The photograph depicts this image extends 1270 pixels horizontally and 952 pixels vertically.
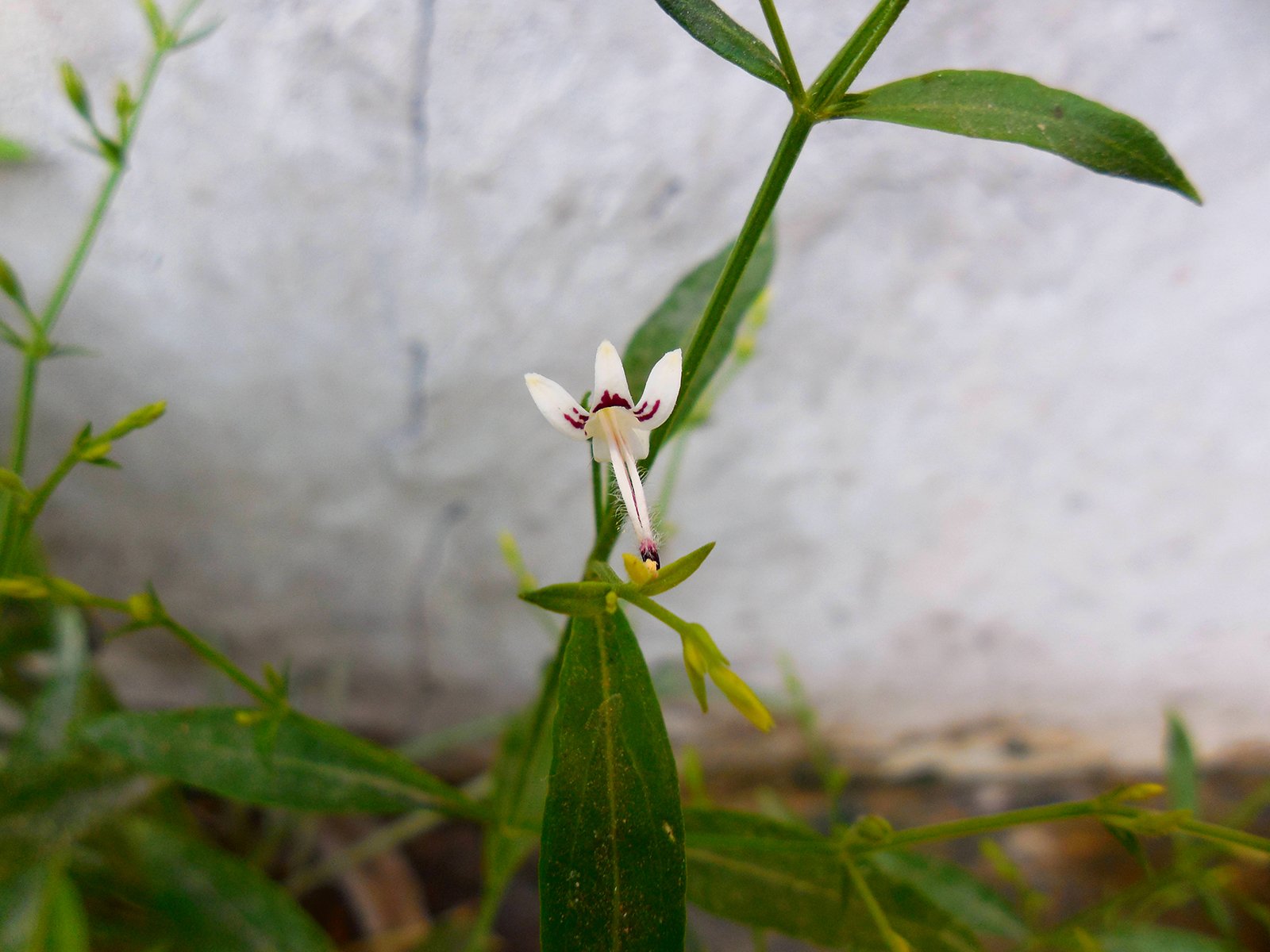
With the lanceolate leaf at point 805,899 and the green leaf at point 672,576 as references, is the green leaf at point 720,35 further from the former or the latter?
the lanceolate leaf at point 805,899

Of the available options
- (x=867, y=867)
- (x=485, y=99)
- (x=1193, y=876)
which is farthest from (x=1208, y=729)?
(x=485, y=99)

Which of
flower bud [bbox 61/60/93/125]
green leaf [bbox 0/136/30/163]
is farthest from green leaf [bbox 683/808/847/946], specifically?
green leaf [bbox 0/136/30/163]

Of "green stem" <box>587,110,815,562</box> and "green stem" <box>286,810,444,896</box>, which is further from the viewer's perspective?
"green stem" <box>286,810,444,896</box>

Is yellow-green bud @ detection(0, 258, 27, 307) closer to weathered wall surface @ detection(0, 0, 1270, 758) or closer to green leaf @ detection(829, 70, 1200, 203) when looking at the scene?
weathered wall surface @ detection(0, 0, 1270, 758)

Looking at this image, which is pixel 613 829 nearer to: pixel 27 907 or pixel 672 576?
pixel 672 576

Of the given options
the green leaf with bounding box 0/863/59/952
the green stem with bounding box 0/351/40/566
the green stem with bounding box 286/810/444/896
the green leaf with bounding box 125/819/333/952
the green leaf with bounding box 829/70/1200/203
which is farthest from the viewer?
the green stem with bounding box 286/810/444/896

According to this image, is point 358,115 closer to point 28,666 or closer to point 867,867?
point 867,867
